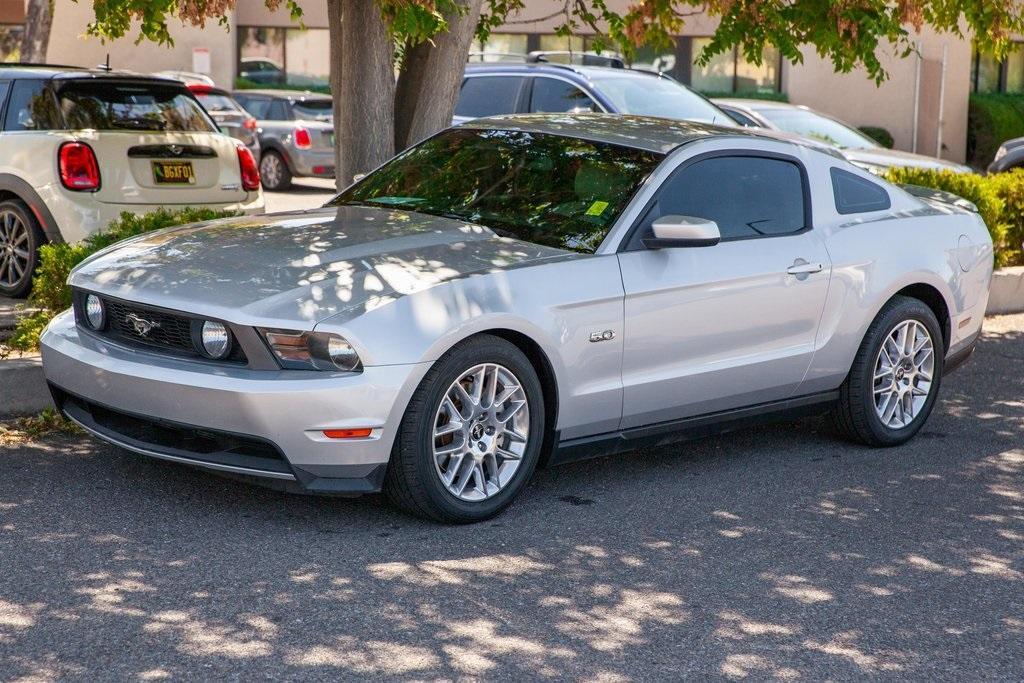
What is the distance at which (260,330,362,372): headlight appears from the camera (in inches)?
211

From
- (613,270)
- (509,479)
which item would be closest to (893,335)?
(613,270)

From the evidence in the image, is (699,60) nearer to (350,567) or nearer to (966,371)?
(966,371)

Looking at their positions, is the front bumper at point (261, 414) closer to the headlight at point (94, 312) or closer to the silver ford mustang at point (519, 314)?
the silver ford mustang at point (519, 314)

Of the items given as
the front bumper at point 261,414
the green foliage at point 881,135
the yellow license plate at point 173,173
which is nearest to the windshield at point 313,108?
the green foliage at point 881,135

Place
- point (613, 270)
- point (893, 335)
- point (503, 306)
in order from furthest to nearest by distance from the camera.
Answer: point (893, 335) → point (613, 270) → point (503, 306)

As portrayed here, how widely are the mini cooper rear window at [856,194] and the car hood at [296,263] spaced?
5.98 ft

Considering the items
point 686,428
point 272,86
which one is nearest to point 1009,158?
point 686,428

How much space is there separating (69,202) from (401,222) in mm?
3960

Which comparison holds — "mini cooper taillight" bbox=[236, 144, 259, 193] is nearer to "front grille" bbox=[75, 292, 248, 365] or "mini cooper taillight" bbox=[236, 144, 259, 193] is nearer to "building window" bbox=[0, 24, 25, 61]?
"front grille" bbox=[75, 292, 248, 365]

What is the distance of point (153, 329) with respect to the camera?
18.7ft

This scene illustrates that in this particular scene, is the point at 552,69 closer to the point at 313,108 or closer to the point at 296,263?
the point at 296,263

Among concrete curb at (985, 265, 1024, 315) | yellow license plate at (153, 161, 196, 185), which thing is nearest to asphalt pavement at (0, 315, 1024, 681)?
yellow license plate at (153, 161, 196, 185)

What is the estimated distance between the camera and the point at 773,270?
6.69 m

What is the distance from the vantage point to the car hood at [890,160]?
14266mm
